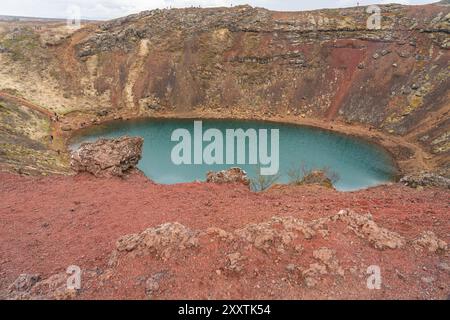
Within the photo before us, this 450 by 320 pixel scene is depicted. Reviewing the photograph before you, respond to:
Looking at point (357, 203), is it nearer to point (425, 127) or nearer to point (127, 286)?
point (127, 286)

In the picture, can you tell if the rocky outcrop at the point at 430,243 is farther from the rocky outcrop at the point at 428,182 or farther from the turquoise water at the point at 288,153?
the turquoise water at the point at 288,153

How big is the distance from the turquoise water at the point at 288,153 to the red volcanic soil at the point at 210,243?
853 inches

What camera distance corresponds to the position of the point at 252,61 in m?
79.0

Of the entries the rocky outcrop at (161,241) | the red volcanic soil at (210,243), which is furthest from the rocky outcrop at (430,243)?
the rocky outcrop at (161,241)

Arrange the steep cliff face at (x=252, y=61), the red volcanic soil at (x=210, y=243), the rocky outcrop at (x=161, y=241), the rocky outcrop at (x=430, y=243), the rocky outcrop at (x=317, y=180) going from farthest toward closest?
the steep cliff face at (x=252, y=61)
the rocky outcrop at (x=317, y=180)
the rocky outcrop at (x=430, y=243)
the rocky outcrop at (x=161, y=241)
the red volcanic soil at (x=210, y=243)

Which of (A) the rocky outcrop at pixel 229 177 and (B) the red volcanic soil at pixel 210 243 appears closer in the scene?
(B) the red volcanic soil at pixel 210 243

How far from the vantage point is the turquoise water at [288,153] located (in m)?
44.6

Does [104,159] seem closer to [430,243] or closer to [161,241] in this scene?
[161,241]

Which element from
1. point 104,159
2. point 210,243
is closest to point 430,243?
point 210,243

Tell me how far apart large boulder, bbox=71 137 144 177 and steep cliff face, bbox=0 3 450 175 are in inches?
1918

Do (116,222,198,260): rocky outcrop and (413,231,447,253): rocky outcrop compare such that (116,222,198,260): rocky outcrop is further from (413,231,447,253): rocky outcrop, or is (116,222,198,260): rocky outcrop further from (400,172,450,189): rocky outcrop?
(400,172,450,189): rocky outcrop

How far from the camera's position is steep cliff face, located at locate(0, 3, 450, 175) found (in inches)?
2749

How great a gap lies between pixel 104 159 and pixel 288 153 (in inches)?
1314
